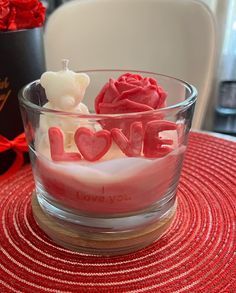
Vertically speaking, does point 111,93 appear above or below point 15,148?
above

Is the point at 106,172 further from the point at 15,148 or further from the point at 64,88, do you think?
the point at 15,148

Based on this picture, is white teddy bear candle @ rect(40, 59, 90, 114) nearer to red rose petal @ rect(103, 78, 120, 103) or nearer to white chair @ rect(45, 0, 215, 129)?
red rose petal @ rect(103, 78, 120, 103)

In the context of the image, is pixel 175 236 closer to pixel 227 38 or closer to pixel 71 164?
pixel 71 164

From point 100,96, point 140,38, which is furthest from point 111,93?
point 140,38

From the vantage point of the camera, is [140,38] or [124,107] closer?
[124,107]

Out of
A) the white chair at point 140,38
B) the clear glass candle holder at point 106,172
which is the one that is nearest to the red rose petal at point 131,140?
the clear glass candle holder at point 106,172

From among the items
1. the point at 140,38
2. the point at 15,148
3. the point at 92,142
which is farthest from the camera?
the point at 140,38

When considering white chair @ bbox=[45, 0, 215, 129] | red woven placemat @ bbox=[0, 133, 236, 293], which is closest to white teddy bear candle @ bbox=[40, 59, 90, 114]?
red woven placemat @ bbox=[0, 133, 236, 293]
